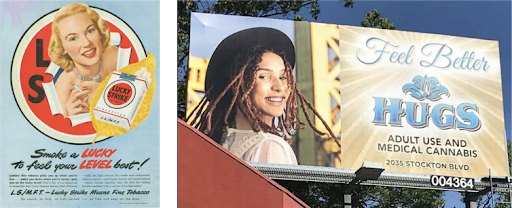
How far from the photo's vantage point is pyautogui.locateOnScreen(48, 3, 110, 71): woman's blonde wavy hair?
20.6 ft

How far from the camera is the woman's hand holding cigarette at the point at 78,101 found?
20.5 feet

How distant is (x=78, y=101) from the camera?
6312mm

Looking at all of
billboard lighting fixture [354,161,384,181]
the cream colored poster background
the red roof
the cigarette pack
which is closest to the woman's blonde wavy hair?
the cigarette pack

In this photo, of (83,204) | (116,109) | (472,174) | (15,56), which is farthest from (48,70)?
(472,174)

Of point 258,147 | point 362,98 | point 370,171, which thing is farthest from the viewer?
point 362,98

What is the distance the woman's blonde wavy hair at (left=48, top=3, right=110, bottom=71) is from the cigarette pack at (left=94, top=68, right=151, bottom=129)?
42 centimetres

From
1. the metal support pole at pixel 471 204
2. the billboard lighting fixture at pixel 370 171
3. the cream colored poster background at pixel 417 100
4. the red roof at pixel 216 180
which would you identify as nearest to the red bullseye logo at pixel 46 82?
the red roof at pixel 216 180

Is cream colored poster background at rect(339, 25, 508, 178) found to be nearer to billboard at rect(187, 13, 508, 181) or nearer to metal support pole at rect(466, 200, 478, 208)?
billboard at rect(187, 13, 508, 181)

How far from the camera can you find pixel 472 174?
1702 cm

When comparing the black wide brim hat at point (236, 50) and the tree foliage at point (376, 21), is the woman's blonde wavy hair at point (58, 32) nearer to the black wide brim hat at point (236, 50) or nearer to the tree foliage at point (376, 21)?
the black wide brim hat at point (236, 50)

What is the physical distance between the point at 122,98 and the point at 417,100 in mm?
12807

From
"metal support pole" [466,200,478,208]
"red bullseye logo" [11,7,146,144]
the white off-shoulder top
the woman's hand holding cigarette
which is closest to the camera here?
"red bullseye logo" [11,7,146,144]

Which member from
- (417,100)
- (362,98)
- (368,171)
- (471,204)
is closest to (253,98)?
(362,98)

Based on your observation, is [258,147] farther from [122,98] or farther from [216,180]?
[122,98]
